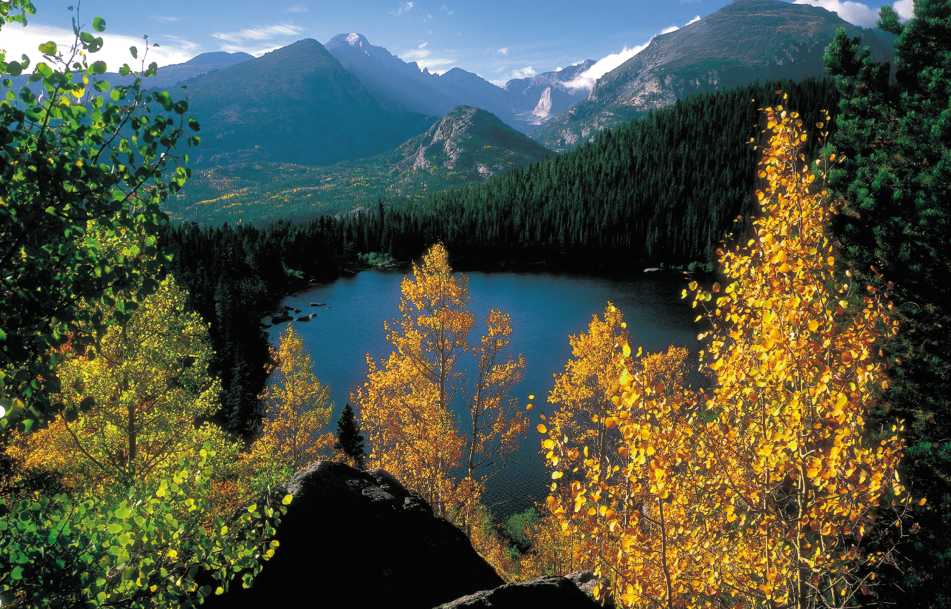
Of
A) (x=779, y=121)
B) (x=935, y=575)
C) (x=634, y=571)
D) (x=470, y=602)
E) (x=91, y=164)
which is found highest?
(x=779, y=121)

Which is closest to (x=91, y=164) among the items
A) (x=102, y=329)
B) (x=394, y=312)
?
(x=102, y=329)

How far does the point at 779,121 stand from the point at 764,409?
5483mm

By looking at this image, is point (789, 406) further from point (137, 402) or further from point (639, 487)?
point (137, 402)

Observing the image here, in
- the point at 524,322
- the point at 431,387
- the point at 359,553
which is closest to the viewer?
the point at 359,553

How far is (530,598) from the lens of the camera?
34.1 feet

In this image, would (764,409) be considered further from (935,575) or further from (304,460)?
(304,460)

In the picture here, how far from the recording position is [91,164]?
4.70 meters

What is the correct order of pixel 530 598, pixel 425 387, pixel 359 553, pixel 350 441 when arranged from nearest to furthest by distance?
pixel 530 598 < pixel 359 553 < pixel 425 387 < pixel 350 441

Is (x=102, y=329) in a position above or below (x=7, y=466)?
above

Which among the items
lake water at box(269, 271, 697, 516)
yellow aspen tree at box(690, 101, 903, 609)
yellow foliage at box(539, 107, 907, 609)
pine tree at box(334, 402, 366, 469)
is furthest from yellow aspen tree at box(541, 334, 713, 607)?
pine tree at box(334, 402, 366, 469)

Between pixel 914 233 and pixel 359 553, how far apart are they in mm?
16522

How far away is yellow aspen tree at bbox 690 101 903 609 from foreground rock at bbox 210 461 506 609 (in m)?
8.18

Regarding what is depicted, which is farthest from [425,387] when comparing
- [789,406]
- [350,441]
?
[789,406]

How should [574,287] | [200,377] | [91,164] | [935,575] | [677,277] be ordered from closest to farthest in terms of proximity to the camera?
[91,164] < [935,575] < [200,377] < [574,287] < [677,277]
